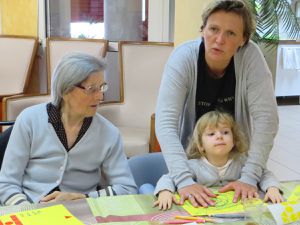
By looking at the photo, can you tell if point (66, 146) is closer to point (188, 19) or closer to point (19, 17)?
point (188, 19)

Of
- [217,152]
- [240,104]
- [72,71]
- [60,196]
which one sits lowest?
[60,196]

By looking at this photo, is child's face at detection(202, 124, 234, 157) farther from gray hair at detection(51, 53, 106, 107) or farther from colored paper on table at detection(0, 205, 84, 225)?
colored paper on table at detection(0, 205, 84, 225)

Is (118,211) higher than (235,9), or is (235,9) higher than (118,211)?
(235,9)

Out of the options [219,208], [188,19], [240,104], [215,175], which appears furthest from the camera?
[188,19]

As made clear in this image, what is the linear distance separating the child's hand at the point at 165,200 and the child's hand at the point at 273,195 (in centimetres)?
32

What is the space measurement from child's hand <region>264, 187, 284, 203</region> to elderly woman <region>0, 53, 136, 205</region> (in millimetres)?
532

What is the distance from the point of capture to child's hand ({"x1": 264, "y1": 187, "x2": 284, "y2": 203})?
4.77 ft

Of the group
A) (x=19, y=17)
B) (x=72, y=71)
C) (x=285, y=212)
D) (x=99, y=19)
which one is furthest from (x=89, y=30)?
(x=285, y=212)

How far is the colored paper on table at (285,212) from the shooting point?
50.5 inches

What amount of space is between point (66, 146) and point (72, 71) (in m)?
0.29

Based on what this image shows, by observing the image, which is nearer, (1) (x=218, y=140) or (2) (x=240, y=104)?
(1) (x=218, y=140)

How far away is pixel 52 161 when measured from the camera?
5.51ft

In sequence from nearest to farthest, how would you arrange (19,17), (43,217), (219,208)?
(43,217) < (219,208) < (19,17)

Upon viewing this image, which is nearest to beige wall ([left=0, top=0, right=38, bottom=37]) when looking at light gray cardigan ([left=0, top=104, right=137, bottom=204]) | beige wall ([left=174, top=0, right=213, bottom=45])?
beige wall ([left=174, top=0, right=213, bottom=45])
